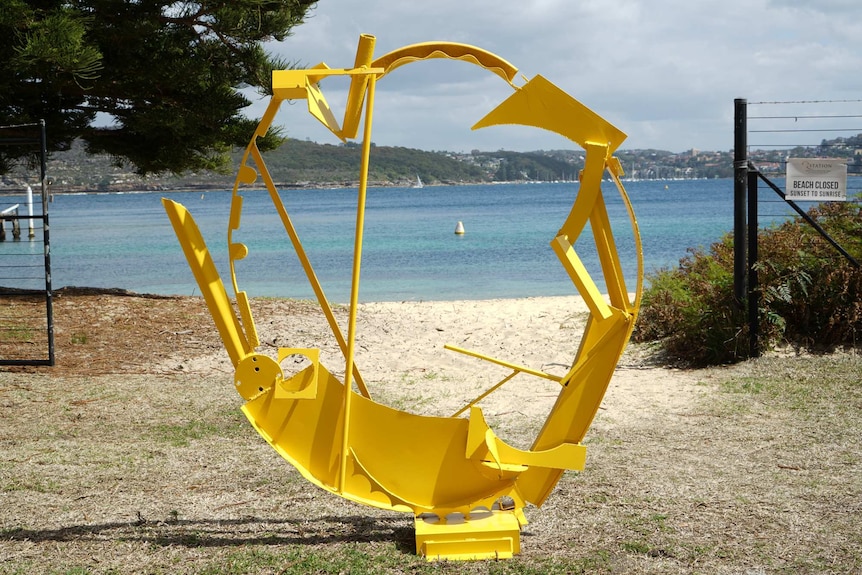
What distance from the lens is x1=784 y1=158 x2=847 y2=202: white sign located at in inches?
336

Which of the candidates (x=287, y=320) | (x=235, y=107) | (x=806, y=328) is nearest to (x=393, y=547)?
(x=806, y=328)

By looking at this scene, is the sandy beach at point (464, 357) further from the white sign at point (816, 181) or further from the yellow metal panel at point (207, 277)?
the yellow metal panel at point (207, 277)

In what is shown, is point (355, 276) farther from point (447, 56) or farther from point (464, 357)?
point (464, 357)

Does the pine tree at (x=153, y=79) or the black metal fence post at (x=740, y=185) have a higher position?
the pine tree at (x=153, y=79)

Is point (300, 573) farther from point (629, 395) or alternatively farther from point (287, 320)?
point (287, 320)

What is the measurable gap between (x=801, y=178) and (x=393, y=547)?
6.12m

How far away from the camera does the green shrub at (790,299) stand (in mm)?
8430

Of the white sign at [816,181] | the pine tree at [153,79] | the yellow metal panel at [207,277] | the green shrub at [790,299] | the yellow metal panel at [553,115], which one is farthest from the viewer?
the pine tree at [153,79]

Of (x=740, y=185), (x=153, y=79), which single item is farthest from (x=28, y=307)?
(x=740, y=185)

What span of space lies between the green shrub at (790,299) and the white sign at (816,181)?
481 millimetres

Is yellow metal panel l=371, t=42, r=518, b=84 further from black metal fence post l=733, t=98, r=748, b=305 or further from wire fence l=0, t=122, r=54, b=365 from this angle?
black metal fence post l=733, t=98, r=748, b=305

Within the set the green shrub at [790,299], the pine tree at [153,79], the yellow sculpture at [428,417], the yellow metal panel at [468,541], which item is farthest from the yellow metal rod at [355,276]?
the pine tree at [153,79]

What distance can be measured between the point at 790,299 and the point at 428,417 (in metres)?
5.30

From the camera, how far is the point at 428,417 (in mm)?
4273
